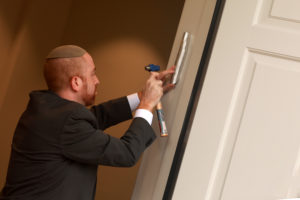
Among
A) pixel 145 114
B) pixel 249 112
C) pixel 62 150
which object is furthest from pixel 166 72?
pixel 62 150

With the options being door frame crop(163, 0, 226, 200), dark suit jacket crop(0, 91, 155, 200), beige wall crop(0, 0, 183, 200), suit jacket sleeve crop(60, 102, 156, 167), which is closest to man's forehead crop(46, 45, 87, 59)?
dark suit jacket crop(0, 91, 155, 200)

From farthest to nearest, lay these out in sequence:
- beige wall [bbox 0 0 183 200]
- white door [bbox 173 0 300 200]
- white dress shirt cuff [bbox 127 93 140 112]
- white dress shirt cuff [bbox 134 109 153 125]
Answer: beige wall [bbox 0 0 183 200], white dress shirt cuff [bbox 127 93 140 112], white dress shirt cuff [bbox 134 109 153 125], white door [bbox 173 0 300 200]

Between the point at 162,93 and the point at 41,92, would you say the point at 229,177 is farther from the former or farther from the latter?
the point at 41,92

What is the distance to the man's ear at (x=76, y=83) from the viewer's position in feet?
5.29

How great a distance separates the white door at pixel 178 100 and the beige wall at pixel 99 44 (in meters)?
2.54

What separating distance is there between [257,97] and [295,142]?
188 mm

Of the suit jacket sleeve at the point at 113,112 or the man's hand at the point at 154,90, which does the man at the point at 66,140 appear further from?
the suit jacket sleeve at the point at 113,112

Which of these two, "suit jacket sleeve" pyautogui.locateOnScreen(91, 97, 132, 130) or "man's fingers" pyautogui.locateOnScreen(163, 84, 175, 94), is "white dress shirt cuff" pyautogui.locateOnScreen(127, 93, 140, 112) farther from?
"man's fingers" pyautogui.locateOnScreen(163, 84, 175, 94)

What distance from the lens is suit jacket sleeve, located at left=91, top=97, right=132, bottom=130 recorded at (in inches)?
74.8

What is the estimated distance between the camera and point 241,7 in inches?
57.9

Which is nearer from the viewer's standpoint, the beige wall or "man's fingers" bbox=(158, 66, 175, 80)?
"man's fingers" bbox=(158, 66, 175, 80)

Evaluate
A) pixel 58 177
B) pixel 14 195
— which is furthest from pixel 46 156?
pixel 14 195

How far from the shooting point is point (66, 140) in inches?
57.5

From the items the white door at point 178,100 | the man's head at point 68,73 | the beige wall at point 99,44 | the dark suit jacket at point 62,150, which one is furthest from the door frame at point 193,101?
the beige wall at point 99,44
